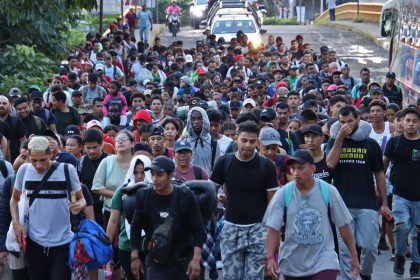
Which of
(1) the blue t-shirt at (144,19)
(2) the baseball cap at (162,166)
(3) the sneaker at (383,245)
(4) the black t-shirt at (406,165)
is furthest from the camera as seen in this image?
(1) the blue t-shirt at (144,19)

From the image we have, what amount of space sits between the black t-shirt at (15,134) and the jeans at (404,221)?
16.9 feet

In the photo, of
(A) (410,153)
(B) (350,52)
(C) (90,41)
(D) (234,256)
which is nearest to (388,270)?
(A) (410,153)

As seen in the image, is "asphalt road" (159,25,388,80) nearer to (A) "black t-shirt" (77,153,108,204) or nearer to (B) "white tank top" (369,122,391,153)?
(B) "white tank top" (369,122,391,153)

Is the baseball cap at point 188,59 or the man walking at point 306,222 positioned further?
the baseball cap at point 188,59

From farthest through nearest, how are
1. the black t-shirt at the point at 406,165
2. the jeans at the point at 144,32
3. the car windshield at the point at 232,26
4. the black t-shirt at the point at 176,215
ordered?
the jeans at the point at 144,32, the car windshield at the point at 232,26, the black t-shirt at the point at 406,165, the black t-shirt at the point at 176,215

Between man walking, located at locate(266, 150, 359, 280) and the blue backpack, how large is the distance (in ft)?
5.43

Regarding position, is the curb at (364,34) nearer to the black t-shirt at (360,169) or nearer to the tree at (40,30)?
the tree at (40,30)

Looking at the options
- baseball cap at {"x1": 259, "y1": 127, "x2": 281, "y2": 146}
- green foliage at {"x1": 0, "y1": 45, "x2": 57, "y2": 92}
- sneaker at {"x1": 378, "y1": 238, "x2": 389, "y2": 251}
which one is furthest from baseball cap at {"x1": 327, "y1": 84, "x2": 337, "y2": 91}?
baseball cap at {"x1": 259, "y1": 127, "x2": 281, "y2": 146}

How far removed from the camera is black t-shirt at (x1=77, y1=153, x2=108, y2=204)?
11297 mm

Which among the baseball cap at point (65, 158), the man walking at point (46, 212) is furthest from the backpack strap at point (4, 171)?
the man walking at point (46, 212)

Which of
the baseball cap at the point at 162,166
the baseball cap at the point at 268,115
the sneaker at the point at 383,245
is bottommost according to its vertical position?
the sneaker at the point at 383,245

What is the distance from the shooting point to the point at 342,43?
Answer: 43000 millimetres

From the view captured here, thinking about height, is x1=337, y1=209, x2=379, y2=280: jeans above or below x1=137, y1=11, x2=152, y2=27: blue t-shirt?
below

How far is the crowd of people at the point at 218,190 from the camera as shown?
8453 mm
